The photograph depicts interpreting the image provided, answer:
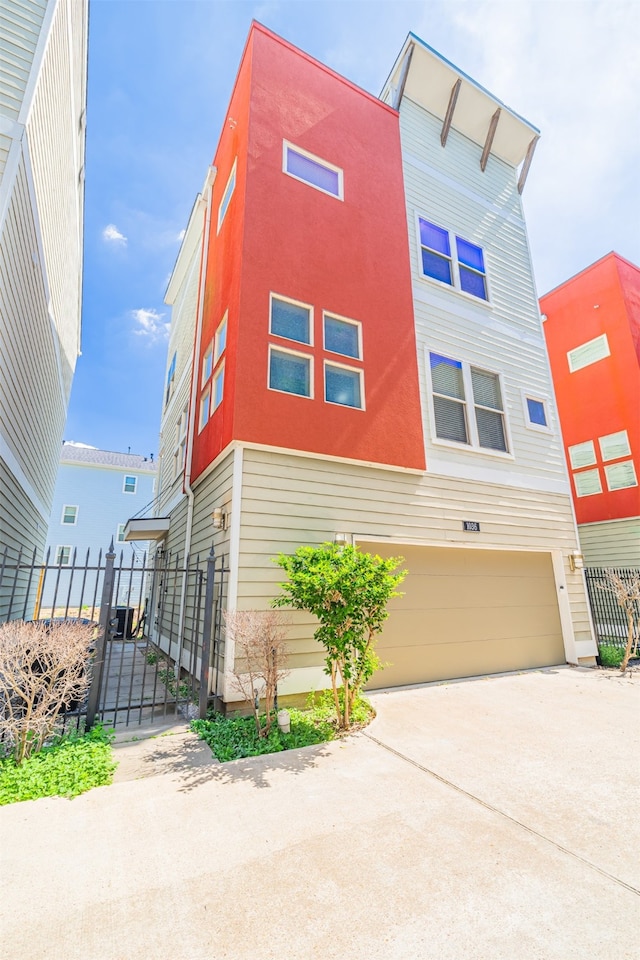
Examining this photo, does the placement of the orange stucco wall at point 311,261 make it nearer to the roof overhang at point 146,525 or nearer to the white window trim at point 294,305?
the white window trim at point 294,305

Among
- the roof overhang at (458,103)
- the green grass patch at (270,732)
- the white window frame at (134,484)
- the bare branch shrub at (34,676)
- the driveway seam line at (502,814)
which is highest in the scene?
the roof overhang at (458,103)

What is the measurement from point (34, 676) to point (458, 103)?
13.9m

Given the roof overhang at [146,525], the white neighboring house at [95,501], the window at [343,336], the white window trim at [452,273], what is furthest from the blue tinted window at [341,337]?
the white neighboring house at [95,501]

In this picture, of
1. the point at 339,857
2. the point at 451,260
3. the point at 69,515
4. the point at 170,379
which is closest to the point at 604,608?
the point at 451,260

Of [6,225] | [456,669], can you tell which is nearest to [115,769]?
[456,669]

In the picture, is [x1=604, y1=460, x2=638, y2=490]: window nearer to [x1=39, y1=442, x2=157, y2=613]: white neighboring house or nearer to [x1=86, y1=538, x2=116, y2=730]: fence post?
[x1=86, y1=538, x2=116, y2=730]: fence post

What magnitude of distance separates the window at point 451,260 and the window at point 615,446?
24.3 feet

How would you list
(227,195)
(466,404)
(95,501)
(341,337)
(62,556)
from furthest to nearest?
(95,501)
(466,404)
(227,195)
(341,337)
(62,556)

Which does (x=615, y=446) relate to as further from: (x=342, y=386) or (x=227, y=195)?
(x=227, y=195)

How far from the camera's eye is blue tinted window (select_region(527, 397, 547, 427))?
926cm

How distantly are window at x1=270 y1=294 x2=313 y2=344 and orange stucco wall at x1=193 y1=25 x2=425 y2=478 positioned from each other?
0.37 feet

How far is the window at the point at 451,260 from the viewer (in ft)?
28.9

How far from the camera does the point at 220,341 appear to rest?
7.17m

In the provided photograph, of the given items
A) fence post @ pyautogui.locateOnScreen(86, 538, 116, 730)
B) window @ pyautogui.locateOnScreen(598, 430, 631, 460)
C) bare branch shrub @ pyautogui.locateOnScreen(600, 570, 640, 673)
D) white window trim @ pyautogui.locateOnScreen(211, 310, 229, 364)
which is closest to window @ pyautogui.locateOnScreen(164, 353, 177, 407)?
white window trim @ pyautogui.locateOnScreen(211, 310, 229, 364)
